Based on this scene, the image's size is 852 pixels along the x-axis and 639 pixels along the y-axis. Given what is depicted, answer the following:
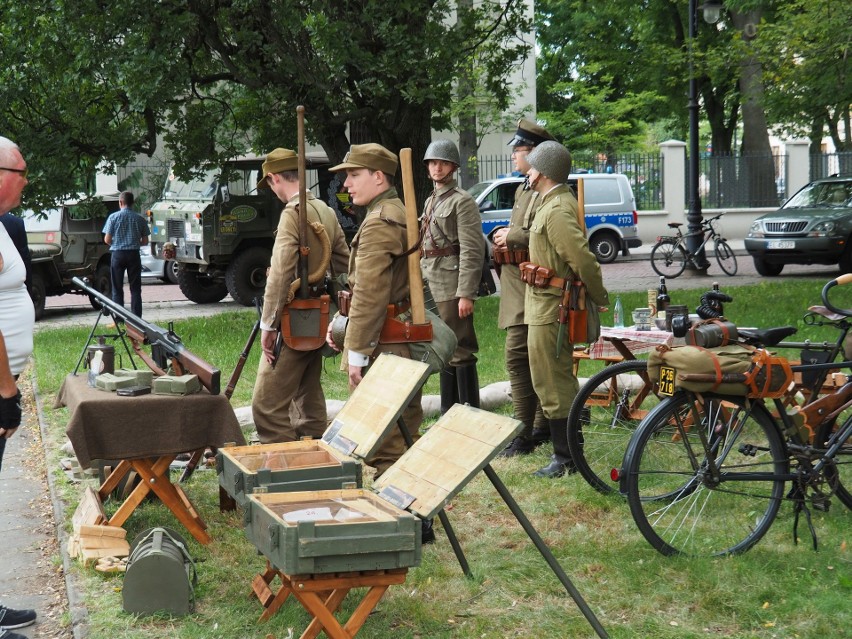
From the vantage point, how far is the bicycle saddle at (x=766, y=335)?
212 inches

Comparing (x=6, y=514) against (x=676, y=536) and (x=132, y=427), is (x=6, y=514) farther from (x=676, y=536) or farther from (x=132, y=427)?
(x=676, y=536)

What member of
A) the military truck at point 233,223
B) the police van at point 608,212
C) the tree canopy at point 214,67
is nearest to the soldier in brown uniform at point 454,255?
the tree canopy at point 214,67

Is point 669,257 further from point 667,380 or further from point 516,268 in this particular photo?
point 667,380

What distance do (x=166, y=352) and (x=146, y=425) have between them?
2.80ft

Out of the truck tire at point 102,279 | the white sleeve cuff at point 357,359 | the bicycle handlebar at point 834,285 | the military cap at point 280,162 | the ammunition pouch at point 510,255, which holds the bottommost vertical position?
the truck tire at point 102,279

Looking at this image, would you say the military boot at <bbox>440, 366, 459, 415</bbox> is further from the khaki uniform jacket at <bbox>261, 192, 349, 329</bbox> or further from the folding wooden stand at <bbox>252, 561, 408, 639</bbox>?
the folding wooden stand at <bbox>252, 561, 408, 639</bbox>

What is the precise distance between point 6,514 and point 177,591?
2.46 metres

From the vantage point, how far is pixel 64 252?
717 inches

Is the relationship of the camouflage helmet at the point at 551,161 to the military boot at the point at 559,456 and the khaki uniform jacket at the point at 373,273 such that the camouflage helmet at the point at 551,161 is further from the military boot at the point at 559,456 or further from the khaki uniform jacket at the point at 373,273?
the military boot at the point at 559,456

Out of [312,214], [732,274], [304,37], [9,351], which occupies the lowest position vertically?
[732,274]

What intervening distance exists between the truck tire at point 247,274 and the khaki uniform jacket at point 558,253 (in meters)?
12.4

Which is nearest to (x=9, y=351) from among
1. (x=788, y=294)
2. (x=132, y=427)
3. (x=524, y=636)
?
(x=132, y=427)

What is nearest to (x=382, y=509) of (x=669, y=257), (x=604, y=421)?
(x=604, y=421)

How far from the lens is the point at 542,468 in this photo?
22.5 feet
